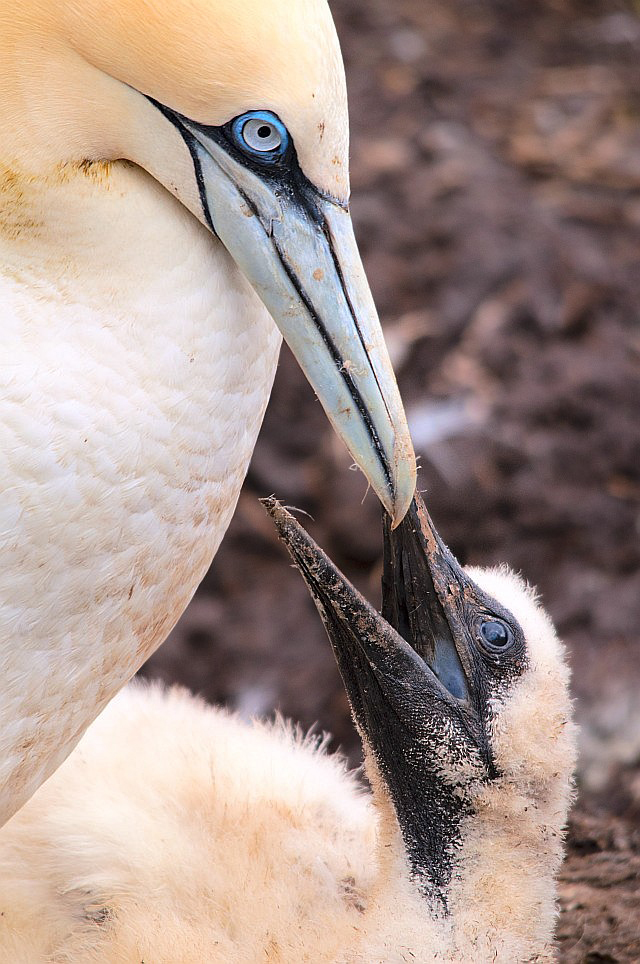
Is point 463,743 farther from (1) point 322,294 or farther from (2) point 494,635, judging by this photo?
(1) point 322,294

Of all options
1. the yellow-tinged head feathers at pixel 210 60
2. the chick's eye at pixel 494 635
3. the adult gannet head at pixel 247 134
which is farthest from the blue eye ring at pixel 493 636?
the yellow-tinged head feathers at pixel 210 60

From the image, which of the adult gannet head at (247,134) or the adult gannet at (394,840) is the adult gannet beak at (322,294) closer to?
the adult gannet head at (247,134)

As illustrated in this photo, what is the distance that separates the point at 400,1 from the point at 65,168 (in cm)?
535

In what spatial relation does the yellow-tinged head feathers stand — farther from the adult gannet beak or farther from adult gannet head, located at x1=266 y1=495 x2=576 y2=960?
adult gannet head, located at x1=266 y1=495 x2=576 y2=960

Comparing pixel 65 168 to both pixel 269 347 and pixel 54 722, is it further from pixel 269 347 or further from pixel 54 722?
pixel 54 722

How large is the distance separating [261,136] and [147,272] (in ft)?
Answer: 0.98

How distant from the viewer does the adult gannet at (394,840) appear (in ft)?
8.68

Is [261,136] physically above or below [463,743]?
above

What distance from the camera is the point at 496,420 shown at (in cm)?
500

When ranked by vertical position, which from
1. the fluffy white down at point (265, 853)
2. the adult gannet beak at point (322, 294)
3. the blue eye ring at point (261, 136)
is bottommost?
the fluffy white down at point (265, 853)

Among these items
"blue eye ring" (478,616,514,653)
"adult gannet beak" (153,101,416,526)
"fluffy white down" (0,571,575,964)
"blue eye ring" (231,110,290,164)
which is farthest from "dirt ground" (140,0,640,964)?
"blue eye ring" (231,110,290,164)

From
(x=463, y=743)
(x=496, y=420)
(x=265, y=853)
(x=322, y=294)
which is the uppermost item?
(x=496, y=420)

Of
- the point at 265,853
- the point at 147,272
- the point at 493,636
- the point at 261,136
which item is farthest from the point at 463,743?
the point at 261,136

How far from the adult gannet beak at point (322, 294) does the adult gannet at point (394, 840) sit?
1.26 ft
